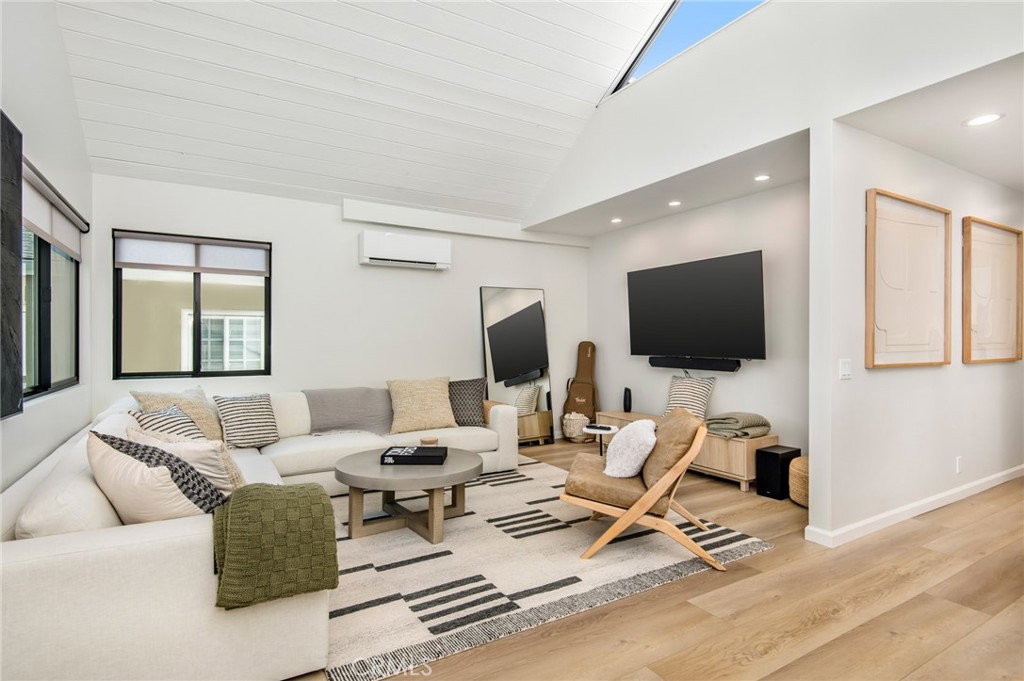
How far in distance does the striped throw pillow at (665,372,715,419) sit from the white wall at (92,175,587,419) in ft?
5.64

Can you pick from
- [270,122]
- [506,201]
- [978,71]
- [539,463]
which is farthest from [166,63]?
[978,71]

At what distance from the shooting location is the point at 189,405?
159 inches

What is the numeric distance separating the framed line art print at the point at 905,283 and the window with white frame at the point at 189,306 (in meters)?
4.82

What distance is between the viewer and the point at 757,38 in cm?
363

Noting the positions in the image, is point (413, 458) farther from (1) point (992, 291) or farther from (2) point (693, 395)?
(1) point (992, 291)

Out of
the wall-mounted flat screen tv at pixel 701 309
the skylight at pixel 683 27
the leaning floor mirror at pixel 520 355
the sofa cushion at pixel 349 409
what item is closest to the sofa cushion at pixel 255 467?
the sofa cushion at pixel 349 409

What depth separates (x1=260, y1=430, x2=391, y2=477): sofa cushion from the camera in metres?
4.02

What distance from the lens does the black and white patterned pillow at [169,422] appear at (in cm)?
339

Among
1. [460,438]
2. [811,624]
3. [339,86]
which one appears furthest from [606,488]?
[339,86]

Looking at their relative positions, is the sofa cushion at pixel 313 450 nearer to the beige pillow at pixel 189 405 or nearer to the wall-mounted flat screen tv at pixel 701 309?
the beige pillow at pixel 189 405

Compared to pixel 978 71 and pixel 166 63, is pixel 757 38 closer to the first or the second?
pixel 978 71

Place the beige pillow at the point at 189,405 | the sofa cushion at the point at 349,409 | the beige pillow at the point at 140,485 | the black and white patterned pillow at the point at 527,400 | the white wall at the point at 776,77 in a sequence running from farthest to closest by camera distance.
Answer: the black and white patterned pillow at the point at 527,400, the sofa cushion at the point at 349,409, the beige pillow at the point at 189,405, the white wall at the point at 776,77, the beige pillow at the point at 140,485

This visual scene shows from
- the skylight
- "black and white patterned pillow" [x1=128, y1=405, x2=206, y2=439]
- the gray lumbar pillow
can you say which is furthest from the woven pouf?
"black and white patterned pillow" [x1=128, y1=405, x2=206, y2=439]

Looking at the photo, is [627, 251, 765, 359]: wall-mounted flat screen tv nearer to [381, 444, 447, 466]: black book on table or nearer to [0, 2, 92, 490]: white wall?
[381, 444, 447, 466]: black book on table
